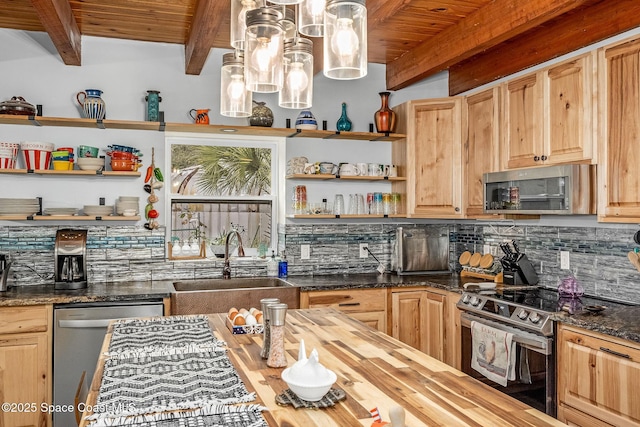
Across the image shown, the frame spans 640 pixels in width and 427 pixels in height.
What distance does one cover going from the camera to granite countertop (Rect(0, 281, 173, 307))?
325cm

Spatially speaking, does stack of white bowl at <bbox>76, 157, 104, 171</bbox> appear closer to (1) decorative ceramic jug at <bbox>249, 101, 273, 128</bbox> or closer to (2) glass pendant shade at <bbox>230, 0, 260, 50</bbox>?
(1) decorative ceramic jug at <bbox>249, 101, 273, 128</bbox>

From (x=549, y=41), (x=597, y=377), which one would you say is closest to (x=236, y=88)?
(x=597, y=377)

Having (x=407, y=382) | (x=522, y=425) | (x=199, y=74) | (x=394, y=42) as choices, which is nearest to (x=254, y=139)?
(x=199, y=74)

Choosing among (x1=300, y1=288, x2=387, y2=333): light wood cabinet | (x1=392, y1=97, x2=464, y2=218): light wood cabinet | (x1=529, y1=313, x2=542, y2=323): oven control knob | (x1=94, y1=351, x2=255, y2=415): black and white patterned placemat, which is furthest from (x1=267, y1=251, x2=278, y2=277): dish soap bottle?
(x1=94, y1=351, x2=255, y2=415): black and white patterned placemat

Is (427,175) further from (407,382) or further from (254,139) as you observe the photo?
(407,382)

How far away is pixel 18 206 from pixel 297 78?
2.84 metres

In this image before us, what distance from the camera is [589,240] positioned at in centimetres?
344

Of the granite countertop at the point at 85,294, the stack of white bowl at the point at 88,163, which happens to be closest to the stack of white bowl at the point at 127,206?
the stack of white bowl at the point at 88,163

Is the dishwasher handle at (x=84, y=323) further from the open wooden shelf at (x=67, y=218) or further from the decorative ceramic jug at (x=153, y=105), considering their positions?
the decorative ceramic jug at (x=153, y=105)

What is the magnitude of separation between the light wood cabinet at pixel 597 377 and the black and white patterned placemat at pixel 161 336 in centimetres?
178

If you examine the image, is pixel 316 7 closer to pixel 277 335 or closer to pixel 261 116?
pixel 277 335

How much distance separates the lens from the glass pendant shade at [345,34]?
4.50 ft

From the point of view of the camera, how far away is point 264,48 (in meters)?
1.59

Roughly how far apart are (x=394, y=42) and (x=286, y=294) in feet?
6.84
